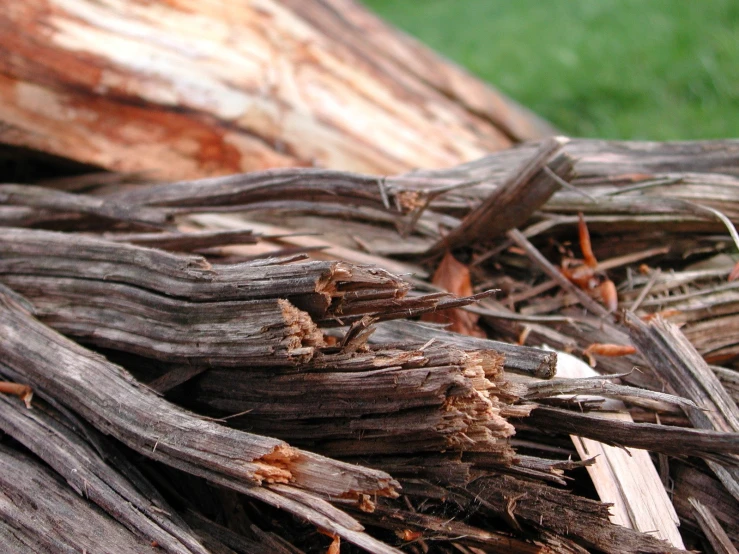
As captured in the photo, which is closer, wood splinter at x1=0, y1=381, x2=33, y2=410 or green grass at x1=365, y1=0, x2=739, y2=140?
wood splinter at x1=0, y1=381, x2=33, y2=410

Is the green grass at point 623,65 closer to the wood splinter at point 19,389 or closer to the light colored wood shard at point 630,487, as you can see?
the light colored wood shard at point 630,487

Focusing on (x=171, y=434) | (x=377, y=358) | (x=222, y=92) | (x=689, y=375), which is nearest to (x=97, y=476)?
(x=171, y=434)

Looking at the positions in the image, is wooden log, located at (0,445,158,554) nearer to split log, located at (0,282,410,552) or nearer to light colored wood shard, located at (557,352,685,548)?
split log, located at (0,282,410,552)

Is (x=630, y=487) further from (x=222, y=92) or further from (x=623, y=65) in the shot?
(x=623, y=65)

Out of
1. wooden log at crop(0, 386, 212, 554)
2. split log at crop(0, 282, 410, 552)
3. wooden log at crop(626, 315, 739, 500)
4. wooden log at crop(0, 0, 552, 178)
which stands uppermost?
wooden log at crop(0, 0, 552, 178)

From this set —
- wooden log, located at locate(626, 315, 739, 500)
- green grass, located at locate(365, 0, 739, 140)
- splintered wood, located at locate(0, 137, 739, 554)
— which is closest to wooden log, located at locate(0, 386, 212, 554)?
splintered wood, located at locate(0, 137, 739, 554)

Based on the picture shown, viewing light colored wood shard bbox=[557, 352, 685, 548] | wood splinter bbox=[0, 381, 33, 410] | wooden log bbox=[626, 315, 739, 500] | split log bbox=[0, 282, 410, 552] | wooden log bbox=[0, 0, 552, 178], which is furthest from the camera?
wooden log bbox=[0, 0, 552, 178]

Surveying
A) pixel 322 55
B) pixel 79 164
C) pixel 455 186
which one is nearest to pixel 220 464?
pixel 455 186

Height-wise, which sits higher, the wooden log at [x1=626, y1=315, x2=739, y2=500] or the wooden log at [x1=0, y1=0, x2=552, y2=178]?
the wooden log at [x1=0, y1=0, x2=552, y2=178]
